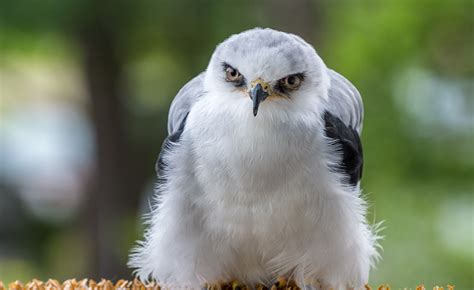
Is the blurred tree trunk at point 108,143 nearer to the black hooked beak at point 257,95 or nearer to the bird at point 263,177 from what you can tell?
the bird at point 263,177

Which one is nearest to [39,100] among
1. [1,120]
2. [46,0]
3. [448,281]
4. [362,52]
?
[1,120]

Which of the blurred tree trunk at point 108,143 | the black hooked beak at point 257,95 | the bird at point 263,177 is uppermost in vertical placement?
the black hooked beak at point 257,95

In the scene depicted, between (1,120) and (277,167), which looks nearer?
(277,167)

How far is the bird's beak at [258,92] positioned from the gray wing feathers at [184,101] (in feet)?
2.00

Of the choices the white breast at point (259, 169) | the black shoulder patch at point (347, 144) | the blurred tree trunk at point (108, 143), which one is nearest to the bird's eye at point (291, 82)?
the white breast at point (259, 169)

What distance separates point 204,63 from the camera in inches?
441

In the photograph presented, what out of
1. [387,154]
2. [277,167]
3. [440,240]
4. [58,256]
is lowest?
[58,256]

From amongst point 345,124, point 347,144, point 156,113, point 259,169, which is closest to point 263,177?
point 259,169

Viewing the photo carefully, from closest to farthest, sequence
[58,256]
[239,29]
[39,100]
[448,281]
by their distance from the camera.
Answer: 1. [448,281]
2. [239,29]
3. [58,256]
4. [39,100]

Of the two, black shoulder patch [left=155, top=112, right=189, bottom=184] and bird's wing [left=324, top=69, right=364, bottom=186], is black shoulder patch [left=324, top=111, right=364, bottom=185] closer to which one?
bird's wing [left=324, top=69, right=364, bottom=186]

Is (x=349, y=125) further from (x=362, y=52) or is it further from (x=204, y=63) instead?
(x=204, y=63)

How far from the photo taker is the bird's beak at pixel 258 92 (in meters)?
3.59

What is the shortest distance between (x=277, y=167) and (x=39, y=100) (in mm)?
10872

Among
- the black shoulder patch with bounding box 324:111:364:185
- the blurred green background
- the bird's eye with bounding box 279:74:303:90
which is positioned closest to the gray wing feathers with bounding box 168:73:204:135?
the bird's eye with bounding box 279:74:303:90
